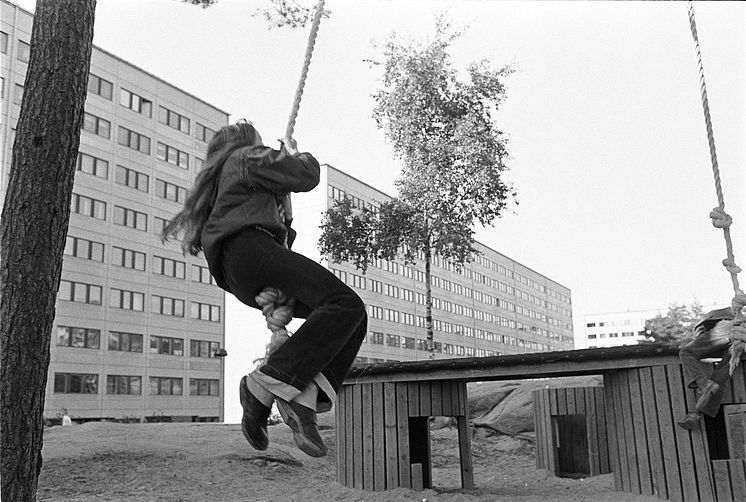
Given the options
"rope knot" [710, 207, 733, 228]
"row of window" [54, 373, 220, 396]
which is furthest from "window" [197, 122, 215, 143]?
"rope knot" [710, 207, 733, 228]

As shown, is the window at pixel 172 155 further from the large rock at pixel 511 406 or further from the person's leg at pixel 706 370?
the person's leg at pixel 706 370

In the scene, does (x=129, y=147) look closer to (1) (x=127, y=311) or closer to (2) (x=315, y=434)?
(1) (x=127, y=311)

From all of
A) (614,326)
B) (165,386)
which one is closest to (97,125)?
(165,386)

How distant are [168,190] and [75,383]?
15.9m

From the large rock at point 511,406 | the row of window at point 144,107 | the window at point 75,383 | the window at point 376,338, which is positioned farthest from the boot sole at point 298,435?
the window at point 376,338

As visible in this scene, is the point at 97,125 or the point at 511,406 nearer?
the point at 511,406

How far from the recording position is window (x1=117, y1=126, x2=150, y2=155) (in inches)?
2024

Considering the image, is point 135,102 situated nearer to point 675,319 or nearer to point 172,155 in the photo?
point 172,155

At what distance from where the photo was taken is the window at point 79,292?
46156mm

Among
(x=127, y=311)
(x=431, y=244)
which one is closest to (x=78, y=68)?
(x=431, y=244)

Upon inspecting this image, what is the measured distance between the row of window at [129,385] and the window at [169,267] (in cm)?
749

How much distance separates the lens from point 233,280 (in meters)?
3.65

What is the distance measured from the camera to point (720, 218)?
19.5ft

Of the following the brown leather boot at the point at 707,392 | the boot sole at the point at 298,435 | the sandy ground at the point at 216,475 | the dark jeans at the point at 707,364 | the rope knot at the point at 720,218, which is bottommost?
the sandy ground at the point at 216,475
